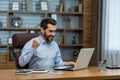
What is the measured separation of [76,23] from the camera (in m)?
5.68

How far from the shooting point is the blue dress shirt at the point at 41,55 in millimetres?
3082

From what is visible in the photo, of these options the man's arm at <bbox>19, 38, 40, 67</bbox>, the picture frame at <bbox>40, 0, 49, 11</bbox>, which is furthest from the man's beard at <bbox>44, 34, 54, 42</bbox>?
the picture frame at <bbox>40, 0, 49, 11</bbox>

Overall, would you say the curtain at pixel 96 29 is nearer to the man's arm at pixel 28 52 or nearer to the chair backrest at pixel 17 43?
the chair backrest at pixel 17 43

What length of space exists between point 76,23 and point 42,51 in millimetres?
2567

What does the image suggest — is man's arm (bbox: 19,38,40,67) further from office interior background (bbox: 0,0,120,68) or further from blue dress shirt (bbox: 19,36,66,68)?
office interior background (bbox: 0,0,120,68)

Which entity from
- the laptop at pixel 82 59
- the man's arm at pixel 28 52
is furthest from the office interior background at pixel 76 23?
the man's arm at pixel 28 52

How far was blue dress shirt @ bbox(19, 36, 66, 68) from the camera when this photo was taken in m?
3.08

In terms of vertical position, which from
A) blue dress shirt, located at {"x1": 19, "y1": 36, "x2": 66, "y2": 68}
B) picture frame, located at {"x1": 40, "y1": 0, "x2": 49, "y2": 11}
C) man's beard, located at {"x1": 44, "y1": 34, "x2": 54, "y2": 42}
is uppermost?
picture frame, located at {"x1": 40, "y1": 0, "x2": 49, "y2": 11}

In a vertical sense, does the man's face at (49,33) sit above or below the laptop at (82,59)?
above

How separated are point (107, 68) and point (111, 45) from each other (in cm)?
182

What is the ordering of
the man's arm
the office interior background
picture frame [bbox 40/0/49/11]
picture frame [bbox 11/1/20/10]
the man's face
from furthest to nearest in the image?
picture frame [bbox 40/0/49/11], picture frame [bbox 11/1/20/10], the office interior background, the man's face, the man's arm

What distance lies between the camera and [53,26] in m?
3.27

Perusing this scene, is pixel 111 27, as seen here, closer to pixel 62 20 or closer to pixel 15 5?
pixel 62 20

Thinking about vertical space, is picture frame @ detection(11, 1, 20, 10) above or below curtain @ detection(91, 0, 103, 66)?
above
